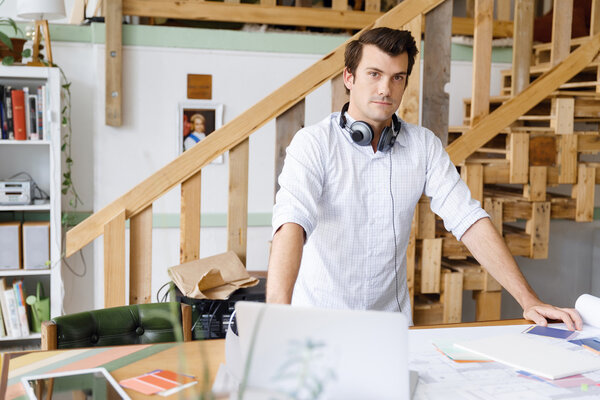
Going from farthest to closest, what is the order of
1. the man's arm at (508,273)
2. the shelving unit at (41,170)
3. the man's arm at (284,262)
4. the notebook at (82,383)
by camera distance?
the shelving unit at (41,170) < the man's arm at (508,273) < the man's arm at (284,262) < the notebook at (82,383)

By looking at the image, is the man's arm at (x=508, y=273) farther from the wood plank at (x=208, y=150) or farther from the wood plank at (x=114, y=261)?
the wood plank at (x=114, y=261)

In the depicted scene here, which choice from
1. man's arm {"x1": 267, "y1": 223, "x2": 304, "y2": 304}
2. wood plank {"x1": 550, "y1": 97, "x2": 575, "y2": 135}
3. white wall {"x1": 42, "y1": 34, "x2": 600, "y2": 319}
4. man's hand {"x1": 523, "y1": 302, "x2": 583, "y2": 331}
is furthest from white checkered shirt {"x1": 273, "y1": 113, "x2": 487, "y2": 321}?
white wall {"x1": 42, "y1": 34, "x2": 600, "y2": 319}

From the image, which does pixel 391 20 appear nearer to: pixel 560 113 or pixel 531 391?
pixel 560 113

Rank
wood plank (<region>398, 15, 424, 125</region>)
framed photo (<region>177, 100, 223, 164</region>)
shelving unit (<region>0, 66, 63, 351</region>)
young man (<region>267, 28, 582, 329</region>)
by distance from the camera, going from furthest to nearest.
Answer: framed photo (<region>177, 100, 223, 164</region>) → shelving unit (<region>0, 66, 63, 351</region>) → wood plank (<region>398, 15, 424, 125</region>) → young man (<region>267, 28, 582, 329</region>)

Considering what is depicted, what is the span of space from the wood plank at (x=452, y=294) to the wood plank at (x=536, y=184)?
21.3 inches

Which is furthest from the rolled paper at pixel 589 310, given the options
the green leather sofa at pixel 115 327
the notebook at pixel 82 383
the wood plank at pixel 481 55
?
the wood plank at pixel 481 55

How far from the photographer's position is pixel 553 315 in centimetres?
170

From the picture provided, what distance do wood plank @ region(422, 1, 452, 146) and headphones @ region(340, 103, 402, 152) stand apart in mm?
884

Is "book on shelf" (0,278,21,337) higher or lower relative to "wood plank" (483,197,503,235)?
lower

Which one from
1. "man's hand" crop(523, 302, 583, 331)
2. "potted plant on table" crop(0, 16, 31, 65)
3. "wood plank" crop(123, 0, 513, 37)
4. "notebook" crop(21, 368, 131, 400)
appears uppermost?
"wood plank" crop(123, 0, 513, 37)

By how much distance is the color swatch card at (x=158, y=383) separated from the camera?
1.23 metres

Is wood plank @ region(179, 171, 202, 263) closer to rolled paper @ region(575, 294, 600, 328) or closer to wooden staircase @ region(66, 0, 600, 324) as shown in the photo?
wooden staircase @ region(66, 0, 600, 324)

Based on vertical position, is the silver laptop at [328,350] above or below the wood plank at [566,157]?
below

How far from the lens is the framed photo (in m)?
3.95
